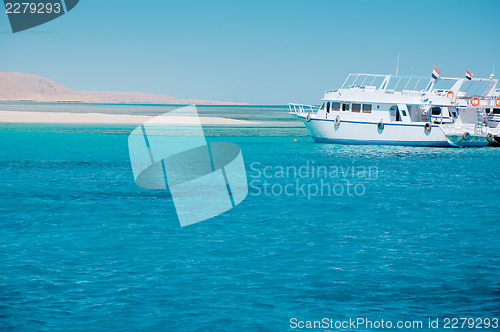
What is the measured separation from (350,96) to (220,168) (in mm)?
18628

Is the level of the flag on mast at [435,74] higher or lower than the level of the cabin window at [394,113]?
higher

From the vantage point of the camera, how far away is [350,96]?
4800cm

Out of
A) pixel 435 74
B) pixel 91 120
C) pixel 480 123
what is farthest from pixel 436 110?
pixel 91 120

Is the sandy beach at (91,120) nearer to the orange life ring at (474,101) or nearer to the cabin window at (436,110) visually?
the cabin window at (436,110)

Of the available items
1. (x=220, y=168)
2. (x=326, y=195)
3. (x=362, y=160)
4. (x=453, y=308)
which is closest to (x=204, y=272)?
(x=453, y=308)

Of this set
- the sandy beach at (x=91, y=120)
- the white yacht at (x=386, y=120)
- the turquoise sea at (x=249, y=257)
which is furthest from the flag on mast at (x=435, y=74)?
the sandy beach at (x=91, y=120)

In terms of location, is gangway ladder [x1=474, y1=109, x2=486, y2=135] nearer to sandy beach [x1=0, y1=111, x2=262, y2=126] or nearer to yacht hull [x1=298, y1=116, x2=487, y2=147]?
yacht hull [x1=298, y1=116, x2=487, y2=147]

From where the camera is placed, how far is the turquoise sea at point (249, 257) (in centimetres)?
1005

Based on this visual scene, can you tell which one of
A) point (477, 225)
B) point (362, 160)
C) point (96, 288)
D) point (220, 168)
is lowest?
point (362, 160)

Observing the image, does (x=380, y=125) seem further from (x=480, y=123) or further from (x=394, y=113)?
(x=480, y=123)

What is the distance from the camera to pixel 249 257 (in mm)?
13391

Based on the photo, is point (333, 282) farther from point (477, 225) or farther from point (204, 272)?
point (477, 225)

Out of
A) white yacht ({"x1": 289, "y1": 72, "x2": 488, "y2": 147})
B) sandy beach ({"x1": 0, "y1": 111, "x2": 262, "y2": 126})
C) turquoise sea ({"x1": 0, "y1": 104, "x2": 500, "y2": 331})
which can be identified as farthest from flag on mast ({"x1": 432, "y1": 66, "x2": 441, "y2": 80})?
sandy beach ({"x1": 0, "y1": 111, "x2": 262, "y2": 126})

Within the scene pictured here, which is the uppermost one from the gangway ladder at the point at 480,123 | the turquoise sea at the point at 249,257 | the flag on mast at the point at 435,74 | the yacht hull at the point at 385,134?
the turquoise sea at the point at 249,257
